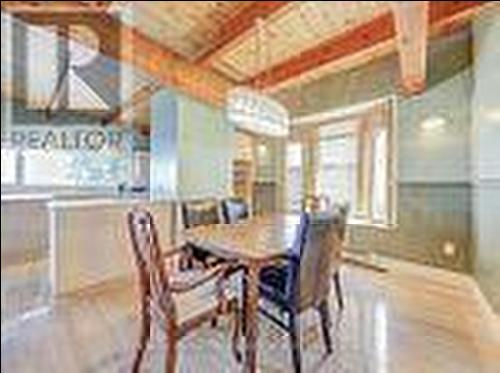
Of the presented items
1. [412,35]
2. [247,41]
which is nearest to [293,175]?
[247,41]

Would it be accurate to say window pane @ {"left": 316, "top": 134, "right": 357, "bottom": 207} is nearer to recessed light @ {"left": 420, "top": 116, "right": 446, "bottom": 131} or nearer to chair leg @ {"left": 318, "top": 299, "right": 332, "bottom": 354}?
recessed light @ {"left": 420, "top": 116, "right": 446, "bottom": 131}

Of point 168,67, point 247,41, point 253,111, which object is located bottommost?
point 253,111

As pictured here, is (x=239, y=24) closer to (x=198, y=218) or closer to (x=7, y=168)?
(x=198, y=218)

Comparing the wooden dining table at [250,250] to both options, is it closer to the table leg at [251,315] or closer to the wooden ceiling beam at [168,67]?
the table leg at [251,315]

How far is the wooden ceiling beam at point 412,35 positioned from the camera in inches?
72.4

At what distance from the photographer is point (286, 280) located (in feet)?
10.5

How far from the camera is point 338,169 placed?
314 inches

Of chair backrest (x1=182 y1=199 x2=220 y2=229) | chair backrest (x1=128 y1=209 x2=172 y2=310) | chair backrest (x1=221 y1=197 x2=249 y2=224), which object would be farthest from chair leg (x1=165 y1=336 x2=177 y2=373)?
chair backrest (x1=221 y1=197 x2=249 y2=224)

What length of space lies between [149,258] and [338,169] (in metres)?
5.40

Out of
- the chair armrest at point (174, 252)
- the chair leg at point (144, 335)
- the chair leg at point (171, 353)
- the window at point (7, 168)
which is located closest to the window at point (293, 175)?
the chair armrest at point (174, 252)

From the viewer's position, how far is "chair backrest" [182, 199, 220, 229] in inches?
187

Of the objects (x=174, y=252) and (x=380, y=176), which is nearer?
(x=174, y=252)

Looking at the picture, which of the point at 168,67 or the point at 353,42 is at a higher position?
the point at 168,67

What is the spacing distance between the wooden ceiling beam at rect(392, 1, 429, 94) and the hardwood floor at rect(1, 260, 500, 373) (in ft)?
5.85
